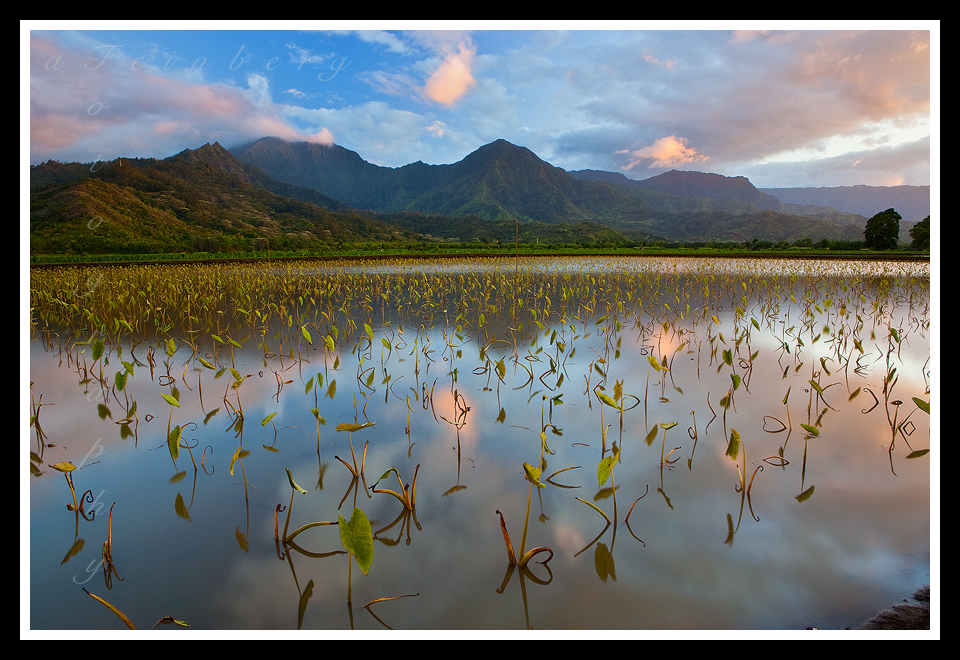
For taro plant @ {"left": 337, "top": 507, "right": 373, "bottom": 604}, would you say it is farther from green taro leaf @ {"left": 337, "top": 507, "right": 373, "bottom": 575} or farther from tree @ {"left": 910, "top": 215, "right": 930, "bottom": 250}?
tree @ {"left": 910, "top": 215, "right": 930, "bottom": 250}

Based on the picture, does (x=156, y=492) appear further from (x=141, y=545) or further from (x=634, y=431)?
(x=634, y=431)

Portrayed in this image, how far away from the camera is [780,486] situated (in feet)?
9.27

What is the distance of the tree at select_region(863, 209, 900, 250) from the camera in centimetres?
3622

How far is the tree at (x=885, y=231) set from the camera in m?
36.2

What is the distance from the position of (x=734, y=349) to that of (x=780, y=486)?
152 inches

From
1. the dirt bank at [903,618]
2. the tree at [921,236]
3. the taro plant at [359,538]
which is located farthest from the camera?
the tree at [921,236]

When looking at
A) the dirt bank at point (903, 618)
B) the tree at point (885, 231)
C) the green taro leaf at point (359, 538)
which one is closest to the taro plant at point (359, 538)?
the green taro leaf at point (359, 538)

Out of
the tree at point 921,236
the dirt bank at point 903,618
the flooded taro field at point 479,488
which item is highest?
the tree at point 921,236

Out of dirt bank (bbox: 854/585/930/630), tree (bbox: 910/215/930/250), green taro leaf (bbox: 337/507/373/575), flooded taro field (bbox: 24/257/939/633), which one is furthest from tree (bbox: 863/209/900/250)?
green taro leaf (bbox: 337/507/373/575)

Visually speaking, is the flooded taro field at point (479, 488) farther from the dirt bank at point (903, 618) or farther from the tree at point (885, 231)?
the tree at point (885, 231)

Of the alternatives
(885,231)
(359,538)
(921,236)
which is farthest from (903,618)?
(885,231)

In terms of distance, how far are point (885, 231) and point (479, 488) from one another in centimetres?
4793

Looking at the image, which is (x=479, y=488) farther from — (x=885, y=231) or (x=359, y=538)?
(x=885, y=231)

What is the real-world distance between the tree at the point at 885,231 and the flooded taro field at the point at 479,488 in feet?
135
